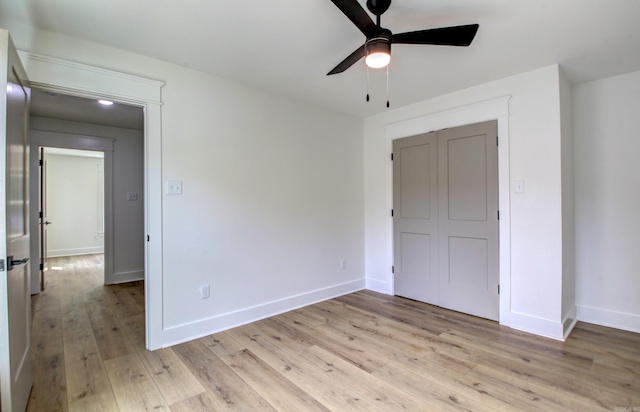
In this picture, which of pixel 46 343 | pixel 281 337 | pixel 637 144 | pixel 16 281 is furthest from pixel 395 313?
pixel 46 343

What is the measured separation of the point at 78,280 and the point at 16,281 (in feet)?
13.4

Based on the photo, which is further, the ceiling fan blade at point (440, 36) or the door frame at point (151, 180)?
the door frame at point (151, 180)

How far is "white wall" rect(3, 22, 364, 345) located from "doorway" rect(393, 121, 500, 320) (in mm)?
748

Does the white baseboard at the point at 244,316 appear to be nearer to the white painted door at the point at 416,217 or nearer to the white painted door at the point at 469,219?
the white painted door at the point at 416,217

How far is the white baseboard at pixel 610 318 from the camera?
9.14 ft

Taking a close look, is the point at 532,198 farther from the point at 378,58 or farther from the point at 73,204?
the point at 73,204

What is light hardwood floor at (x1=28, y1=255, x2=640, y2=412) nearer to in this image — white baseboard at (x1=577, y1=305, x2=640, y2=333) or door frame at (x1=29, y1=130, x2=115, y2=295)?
white baseboard at (x1=577, y1=305, x2=640, y2=333)

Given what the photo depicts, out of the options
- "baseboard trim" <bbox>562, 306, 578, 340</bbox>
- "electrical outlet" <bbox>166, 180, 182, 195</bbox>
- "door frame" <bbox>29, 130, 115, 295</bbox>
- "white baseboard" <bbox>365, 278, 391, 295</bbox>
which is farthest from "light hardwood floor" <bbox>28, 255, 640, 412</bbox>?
"door frame" <bbox>29, 130, 115, 295</bbox>

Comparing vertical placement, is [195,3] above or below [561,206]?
above

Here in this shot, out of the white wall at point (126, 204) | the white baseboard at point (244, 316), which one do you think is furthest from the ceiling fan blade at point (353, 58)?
the white wall at point (126, 204)

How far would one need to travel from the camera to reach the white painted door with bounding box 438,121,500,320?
3.07 meters

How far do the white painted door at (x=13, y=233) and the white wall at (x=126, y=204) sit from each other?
3.25 metres

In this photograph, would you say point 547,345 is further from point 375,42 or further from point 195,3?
point 195,3

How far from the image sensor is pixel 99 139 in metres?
4.73
